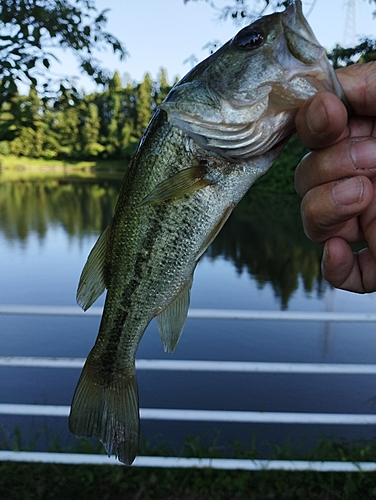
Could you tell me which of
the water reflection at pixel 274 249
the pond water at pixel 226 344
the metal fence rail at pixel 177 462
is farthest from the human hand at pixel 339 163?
the water reflection at pixel 274 249

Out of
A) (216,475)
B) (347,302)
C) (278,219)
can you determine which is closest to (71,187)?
(278,219)

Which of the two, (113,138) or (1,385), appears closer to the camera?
(1,385)

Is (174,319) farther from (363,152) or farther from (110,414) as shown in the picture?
(363,152)

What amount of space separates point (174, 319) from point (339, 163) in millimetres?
722

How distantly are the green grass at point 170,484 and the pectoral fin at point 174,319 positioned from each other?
1.91m

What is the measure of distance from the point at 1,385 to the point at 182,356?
2256 mm

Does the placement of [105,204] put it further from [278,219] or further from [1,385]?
[1,385]

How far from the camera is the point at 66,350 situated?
6.19 m

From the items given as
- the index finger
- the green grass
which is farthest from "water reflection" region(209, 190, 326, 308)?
the index finger

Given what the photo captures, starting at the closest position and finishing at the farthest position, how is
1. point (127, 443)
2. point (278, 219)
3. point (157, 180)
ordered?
point (157, 180) < point (127, 443) < point (278, 219)

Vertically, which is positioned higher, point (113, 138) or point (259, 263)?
point (113, 138)

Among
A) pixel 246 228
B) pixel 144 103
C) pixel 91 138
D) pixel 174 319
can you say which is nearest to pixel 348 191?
pixel 174 319

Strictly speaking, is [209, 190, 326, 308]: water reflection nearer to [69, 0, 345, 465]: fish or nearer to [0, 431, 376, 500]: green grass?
[0, 431, 376, 500]: green grass

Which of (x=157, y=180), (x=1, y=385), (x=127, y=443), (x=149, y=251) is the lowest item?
(x=1, y=385)
